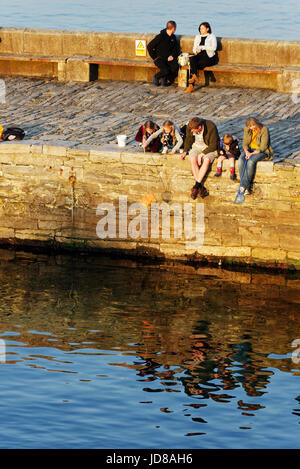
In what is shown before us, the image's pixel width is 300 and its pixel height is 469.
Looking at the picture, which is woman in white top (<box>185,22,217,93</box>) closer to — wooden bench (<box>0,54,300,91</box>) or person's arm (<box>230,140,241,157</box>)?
wooden bench (<box>0,54,300,91</box>)

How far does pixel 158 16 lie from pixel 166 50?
28.8 m

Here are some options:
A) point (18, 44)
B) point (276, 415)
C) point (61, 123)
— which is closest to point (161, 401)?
point (276, 415)

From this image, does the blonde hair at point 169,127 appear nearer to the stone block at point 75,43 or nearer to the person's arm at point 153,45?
the person's arm at point 153,45

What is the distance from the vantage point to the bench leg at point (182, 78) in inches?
932

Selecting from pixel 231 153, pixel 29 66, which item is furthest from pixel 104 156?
pixel 29 66

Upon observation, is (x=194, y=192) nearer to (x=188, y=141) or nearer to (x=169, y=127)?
(x=188, y=141)

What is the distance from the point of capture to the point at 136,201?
65.3 ft

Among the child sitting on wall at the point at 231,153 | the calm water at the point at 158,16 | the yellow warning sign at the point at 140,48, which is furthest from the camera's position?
the calm water at the point at 158,16

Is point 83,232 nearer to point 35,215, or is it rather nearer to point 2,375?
point 35,215

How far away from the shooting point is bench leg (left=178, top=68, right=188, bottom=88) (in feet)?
77.7

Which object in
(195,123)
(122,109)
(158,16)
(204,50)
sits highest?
(158,16)

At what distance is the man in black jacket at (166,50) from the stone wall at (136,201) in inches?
160

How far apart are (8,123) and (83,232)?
315 cm

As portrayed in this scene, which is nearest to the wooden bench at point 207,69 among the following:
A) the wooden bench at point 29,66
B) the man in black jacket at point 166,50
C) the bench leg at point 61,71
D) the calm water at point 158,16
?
the man in black jacket at point 166,50
